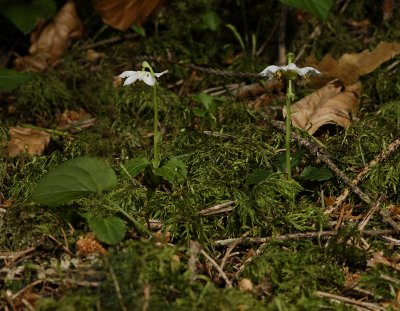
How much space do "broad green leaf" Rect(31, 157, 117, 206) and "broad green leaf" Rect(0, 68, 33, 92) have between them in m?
0.93

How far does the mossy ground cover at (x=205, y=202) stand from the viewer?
1.69m

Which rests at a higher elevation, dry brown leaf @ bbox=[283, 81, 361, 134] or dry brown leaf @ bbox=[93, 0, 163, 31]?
Answer: dry brown leaf @ bbox=[93, 0, 163, 31]

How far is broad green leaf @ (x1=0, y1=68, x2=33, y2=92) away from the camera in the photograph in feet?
8.79

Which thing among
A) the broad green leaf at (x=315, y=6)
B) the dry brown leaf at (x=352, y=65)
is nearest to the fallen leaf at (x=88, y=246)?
the broad green leaf at (x=315, y=6)

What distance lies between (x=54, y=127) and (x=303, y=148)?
4.35ft

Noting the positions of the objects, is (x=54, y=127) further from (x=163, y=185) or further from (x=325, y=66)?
(x=325, y=66)

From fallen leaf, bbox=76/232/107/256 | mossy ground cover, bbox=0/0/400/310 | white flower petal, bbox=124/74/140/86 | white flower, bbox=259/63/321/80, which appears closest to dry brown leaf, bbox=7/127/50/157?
mossy ground cover, bbox=0/0/400/310

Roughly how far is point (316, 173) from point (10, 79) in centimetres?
151

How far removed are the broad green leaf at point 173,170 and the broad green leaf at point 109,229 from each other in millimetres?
342

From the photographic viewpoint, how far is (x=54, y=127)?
3.00 m

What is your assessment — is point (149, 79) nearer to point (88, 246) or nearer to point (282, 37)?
point (88, 246)

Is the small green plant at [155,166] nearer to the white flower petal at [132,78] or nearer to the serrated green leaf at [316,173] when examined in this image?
the white flower petal at [132,78]

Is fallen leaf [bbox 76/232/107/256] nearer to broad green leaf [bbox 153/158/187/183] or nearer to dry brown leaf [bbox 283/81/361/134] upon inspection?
broad green leaf [bbox 153/158/187/183]

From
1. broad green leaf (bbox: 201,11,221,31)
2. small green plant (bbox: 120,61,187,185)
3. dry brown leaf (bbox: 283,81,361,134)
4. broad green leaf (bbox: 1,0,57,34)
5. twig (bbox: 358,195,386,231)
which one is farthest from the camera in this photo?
broad green leaf (bbox: 201,11,221,31)
